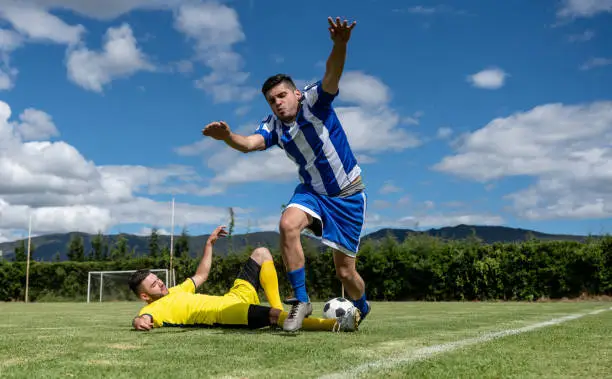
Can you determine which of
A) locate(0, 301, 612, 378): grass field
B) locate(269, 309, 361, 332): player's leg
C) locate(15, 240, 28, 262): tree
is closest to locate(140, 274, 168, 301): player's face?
locate(0, 301, 612, 378): grass field

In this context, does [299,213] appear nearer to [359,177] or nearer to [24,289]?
[359,177]

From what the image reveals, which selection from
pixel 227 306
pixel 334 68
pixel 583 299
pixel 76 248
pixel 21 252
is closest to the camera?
pixel 334 68

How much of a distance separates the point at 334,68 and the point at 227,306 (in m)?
2.15

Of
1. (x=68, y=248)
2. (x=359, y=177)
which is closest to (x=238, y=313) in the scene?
(x=359, y=177)

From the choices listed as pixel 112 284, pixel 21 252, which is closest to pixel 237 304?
pixel 112 284

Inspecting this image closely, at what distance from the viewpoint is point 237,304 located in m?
4.93

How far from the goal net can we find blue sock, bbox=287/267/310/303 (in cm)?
2105

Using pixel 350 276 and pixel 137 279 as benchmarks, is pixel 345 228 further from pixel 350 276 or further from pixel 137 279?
pixel 137 279

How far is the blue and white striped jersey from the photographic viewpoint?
493 cm

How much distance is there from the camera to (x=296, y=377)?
240cm

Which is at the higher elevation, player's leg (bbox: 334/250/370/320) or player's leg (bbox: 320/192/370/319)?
player's leg (bbox: 320/192/370/319)

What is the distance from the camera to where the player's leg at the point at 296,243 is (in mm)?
4539

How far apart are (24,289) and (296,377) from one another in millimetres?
28954

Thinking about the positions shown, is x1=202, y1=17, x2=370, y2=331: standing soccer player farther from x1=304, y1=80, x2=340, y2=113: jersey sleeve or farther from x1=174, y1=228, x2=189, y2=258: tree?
x1=174, y1=228, x2=189, y2=258: tree
